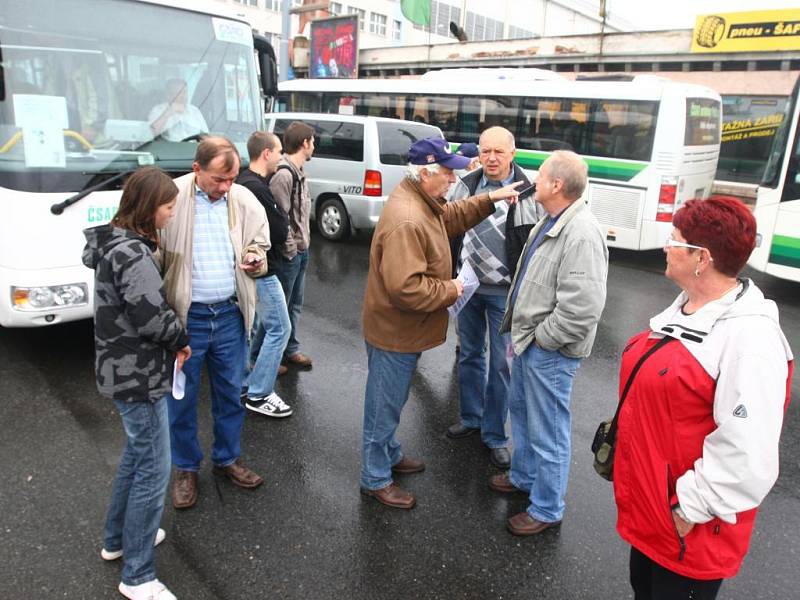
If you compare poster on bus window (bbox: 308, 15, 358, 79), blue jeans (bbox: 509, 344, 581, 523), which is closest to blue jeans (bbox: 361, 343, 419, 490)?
blue jeans (bbox: 509, 344, 581, 523)

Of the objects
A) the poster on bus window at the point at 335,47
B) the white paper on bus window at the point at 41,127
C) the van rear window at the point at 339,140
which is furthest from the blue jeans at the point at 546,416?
the poster on bus window at the point at 335,47

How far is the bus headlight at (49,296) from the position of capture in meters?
4.02

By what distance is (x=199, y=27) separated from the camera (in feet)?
16.4

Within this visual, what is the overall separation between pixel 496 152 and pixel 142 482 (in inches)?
100.0

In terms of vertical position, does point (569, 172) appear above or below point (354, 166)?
above

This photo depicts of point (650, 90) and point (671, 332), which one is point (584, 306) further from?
point (650, 90)

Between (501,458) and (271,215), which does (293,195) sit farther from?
(501,458)

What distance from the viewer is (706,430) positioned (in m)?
1.79

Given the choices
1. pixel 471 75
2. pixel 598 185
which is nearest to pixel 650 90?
pixel 598 185

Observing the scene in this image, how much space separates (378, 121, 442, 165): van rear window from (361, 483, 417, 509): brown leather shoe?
7.01 meters

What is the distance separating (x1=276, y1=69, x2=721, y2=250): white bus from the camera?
9656mm

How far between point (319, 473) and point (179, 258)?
152 centimetres

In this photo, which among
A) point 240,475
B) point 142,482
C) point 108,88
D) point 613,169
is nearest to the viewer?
point 142,482

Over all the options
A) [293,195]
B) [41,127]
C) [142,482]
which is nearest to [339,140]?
[293,195]
